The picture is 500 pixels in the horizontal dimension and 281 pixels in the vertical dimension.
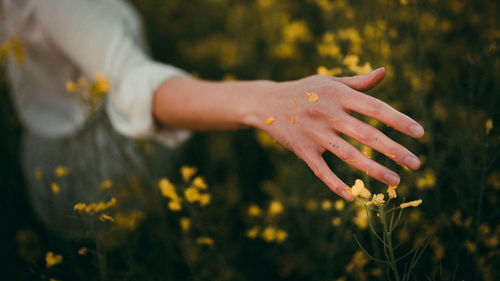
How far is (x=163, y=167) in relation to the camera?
141cm

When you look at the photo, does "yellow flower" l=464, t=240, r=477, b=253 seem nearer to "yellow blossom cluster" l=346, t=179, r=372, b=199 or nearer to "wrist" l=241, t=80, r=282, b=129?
"yellow blossom cluster" l=346, t=179, r=372, b=199

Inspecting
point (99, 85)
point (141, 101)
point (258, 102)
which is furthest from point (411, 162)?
point (99, 85)

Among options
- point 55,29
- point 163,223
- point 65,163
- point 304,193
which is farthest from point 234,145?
point 55,29

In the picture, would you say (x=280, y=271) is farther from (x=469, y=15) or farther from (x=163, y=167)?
(x=469, y=15)

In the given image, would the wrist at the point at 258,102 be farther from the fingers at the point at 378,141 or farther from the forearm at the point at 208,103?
the fingers at the point at 378,141

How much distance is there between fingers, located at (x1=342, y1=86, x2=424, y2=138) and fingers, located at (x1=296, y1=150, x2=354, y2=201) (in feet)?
0.31

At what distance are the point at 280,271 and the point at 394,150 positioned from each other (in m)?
0.86

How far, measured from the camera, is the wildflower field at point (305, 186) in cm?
88

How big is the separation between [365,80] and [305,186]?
79cm

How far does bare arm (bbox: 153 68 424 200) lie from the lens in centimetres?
50

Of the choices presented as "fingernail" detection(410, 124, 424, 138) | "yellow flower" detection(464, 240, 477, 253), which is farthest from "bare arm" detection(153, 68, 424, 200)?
"yellow flower" detection(464, 240, 477, 253)

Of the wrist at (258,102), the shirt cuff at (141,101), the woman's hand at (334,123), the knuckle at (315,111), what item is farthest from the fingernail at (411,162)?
the shirt cuff at (141,101)

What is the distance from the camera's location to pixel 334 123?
0.54 m

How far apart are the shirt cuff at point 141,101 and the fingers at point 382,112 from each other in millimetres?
522
